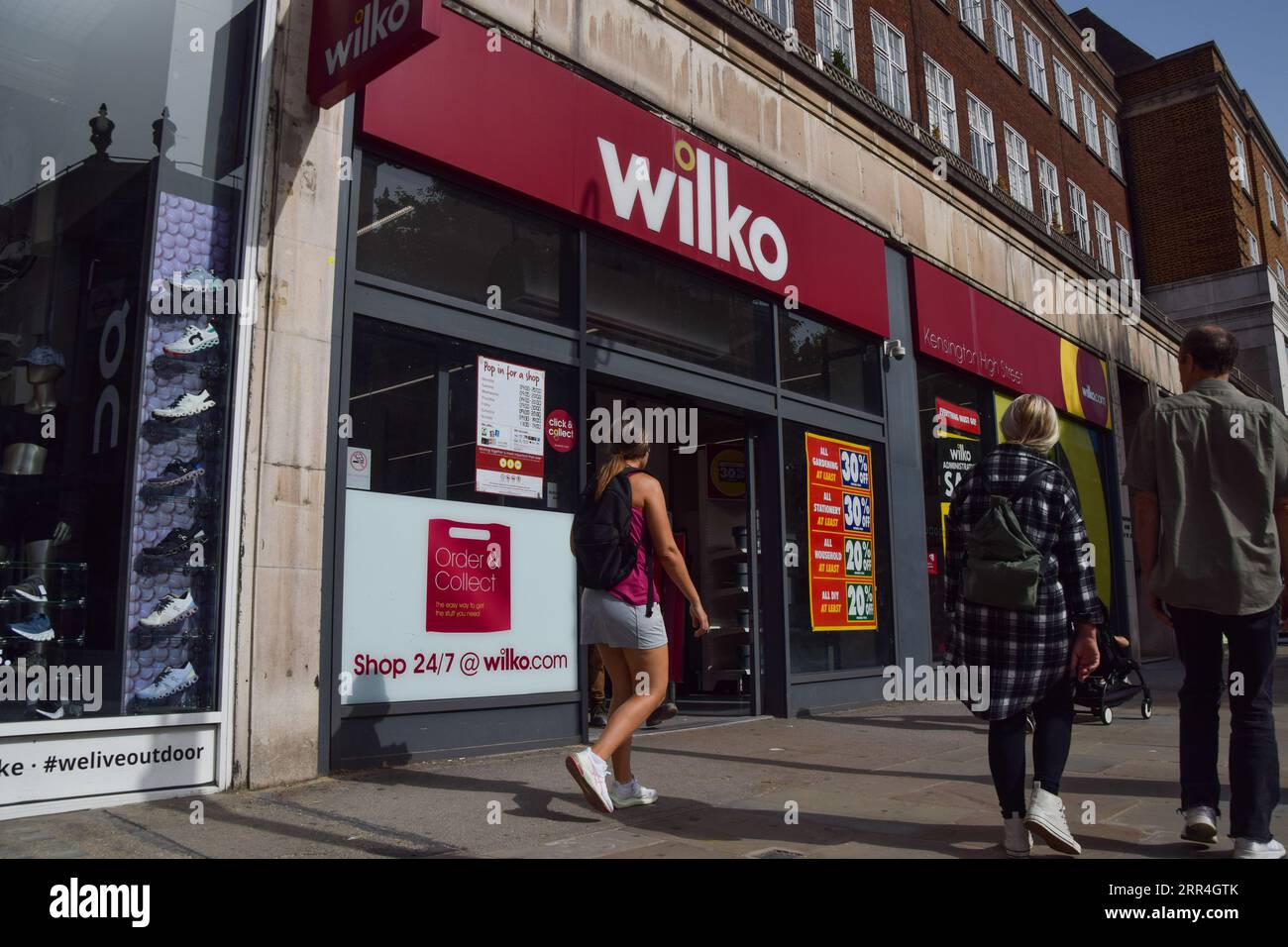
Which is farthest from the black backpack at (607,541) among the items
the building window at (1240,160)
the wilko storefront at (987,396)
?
the building window at (1240,160)

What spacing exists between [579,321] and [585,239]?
0.73 meters

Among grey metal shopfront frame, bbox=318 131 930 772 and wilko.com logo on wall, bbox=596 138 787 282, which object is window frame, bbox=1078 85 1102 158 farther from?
wilko.com logo on wall, bbox=596 138 787 282

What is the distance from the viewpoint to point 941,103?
49.5ft

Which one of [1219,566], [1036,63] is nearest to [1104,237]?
[1036,63]

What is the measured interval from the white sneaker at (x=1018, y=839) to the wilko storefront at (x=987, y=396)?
24.0 feet

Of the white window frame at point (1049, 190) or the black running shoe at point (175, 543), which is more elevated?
the white window frame at point (1049, 190)

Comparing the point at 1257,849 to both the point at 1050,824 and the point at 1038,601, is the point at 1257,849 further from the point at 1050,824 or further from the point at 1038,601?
the point at 1038,601

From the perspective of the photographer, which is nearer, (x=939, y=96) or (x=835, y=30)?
(x=835, y=30)

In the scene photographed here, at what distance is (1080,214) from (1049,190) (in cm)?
194

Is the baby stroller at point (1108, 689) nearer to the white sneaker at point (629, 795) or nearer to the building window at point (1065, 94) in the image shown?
the white sneaker at point (629, 795)

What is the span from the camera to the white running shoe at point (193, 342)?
5.27 metres

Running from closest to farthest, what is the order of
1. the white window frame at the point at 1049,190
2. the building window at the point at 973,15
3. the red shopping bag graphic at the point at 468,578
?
the red shopping bag graphic at the point at 468,578 → the building window at the point at 973,15 → the white window frame at the point at 1049,190

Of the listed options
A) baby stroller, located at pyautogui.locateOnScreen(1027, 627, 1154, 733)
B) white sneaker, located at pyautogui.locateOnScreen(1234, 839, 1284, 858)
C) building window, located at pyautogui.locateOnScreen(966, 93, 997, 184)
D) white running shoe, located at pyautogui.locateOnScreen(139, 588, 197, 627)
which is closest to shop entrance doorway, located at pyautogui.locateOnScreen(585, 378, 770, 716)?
baby stroller, located at pyautogui.locateOnScreen(1027, 627, 1154, 733)
